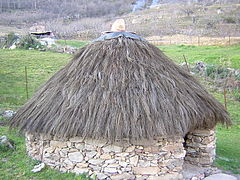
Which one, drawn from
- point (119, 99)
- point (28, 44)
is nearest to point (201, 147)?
point (119, 99)

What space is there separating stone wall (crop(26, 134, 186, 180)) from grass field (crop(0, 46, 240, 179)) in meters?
0.37

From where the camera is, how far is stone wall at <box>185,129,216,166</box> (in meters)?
6.98

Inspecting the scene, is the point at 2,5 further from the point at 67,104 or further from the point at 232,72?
the point at 67,104

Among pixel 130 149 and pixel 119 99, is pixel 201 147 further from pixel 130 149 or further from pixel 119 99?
pixel 119 99

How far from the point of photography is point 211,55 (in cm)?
2094

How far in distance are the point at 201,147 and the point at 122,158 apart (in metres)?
2.52

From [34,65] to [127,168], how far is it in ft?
57.3

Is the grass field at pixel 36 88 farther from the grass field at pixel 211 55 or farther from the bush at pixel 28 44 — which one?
the bush at pixel 28 44

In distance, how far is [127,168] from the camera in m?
5.64

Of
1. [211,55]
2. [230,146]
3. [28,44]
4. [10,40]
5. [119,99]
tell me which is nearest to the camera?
[119,99]

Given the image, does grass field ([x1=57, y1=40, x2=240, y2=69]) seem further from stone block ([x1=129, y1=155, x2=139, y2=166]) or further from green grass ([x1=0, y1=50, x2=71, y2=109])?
stone block ([x1=129, y1=155, x2=139, y2=166])

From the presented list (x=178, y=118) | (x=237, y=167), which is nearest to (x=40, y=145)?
(x=178, y=118)

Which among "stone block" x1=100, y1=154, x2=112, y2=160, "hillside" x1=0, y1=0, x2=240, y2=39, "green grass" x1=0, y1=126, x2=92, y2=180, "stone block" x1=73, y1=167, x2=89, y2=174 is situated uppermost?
"hillside" x1=0, y1=0, x2=240, y2=39

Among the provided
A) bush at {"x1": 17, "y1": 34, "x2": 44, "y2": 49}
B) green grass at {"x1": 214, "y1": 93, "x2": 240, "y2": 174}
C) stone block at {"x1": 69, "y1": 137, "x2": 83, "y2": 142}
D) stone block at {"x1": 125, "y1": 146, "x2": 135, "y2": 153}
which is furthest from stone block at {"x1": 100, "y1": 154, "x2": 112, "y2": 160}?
bush at {"x1": 17, "y1": 34, "x2": 44, "y2": 49}
